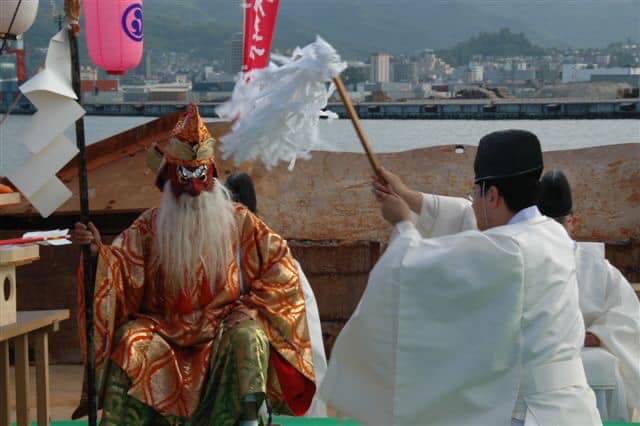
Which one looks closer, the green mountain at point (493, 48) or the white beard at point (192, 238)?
the white beard at point (192, 238)

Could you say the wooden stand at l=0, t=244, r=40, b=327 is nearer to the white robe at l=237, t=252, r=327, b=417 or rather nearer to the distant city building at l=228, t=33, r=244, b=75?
the white robe at l=237, t=252, r=327, b=417

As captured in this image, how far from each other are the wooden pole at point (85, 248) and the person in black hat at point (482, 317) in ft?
4.44

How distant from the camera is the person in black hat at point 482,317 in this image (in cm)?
300

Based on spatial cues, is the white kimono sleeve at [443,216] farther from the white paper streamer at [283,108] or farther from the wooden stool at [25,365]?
the wooden stool at [25,365]

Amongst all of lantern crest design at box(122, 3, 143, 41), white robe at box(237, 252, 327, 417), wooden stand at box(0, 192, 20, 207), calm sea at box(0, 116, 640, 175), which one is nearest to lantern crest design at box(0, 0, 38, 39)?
lantern crest design at box(122, 3, 143, 41)

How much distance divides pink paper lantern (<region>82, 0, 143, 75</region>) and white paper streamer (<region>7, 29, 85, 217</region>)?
8.48ft

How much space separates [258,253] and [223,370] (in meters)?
0.57

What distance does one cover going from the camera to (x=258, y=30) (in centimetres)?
640

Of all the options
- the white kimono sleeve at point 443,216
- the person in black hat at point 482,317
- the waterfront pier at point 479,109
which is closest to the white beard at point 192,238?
the white kimono sleeve at point 443,216

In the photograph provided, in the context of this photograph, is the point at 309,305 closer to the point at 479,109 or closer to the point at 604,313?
the point at 604,313

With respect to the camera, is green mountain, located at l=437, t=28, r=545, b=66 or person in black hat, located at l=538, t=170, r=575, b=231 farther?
green mountain, located at l=437, t=28, r=545, b=66

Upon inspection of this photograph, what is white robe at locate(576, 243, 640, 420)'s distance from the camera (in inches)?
199

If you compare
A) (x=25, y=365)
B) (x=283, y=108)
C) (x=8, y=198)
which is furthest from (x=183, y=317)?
(x=283, y=108)

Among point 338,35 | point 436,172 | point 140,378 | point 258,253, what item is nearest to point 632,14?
point 338,35
